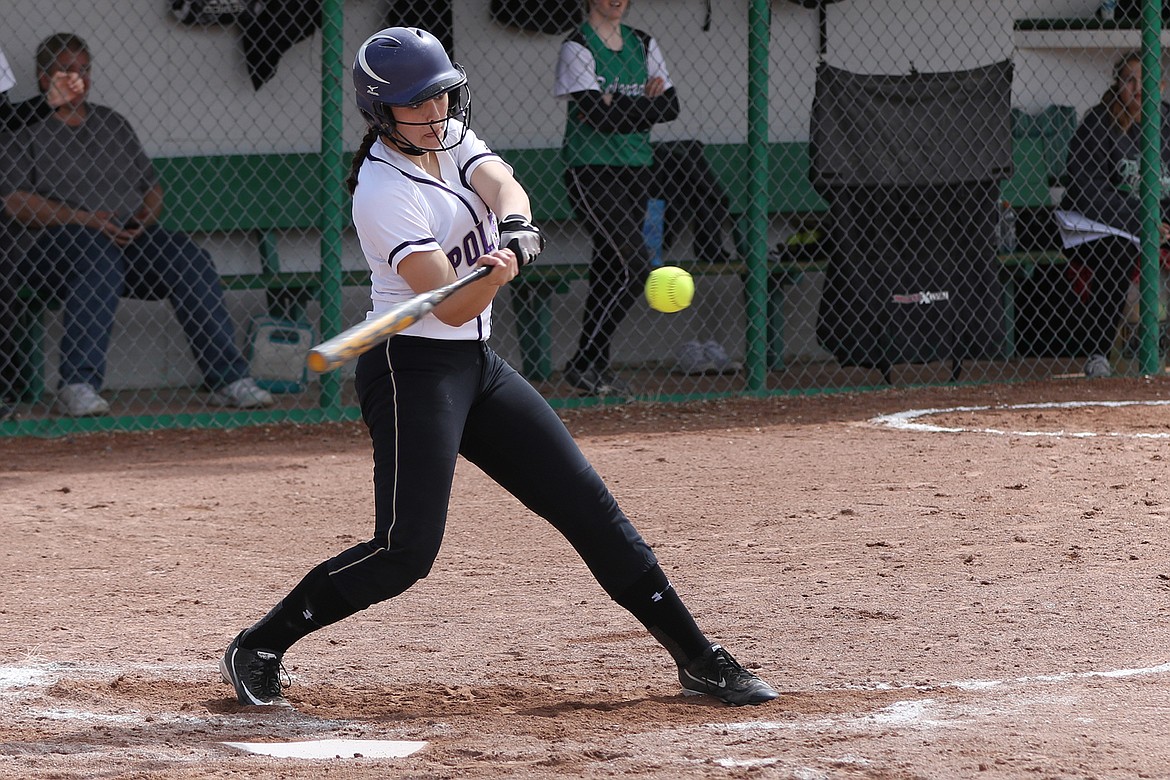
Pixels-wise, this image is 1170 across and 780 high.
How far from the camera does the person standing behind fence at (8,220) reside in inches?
301

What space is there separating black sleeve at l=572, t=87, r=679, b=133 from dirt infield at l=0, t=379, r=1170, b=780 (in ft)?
5.46

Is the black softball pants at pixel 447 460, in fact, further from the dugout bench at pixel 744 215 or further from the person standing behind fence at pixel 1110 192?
the person standing behind fence at pixel 1110 192

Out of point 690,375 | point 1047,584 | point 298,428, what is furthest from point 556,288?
point 1047,584

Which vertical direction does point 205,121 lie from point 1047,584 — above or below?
above

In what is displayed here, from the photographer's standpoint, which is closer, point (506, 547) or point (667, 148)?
point (506, 547)

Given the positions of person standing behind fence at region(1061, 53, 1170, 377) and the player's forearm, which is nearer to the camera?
the player's forearm

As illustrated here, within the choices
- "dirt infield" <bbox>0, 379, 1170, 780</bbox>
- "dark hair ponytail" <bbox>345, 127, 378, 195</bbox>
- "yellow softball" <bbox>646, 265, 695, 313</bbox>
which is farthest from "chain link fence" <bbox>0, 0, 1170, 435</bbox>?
"dark hair ponytail" <bbox>345, 127, 378, 195</bbox>

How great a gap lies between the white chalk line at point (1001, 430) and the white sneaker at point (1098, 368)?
0.99 meters

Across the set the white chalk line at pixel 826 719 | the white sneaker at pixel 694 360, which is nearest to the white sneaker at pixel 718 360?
the white sneaker at pixel 694 360

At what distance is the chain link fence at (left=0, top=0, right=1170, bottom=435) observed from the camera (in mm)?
7836

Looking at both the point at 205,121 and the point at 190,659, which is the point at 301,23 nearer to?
the point at 205,121

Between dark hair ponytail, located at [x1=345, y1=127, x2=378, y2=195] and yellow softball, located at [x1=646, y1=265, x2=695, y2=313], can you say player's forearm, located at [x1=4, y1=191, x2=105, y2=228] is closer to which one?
yellow softball, located at [x1=646, y1=265, x2=695, y2=313]

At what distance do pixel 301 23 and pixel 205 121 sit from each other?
0.80 metres

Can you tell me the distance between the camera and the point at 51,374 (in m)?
8.62
